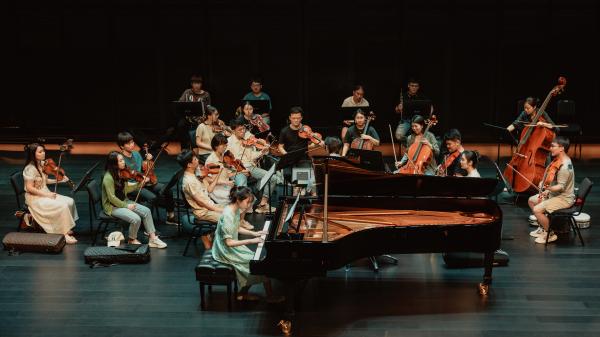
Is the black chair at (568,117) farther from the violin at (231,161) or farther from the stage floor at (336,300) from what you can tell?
the violin at (231,161)

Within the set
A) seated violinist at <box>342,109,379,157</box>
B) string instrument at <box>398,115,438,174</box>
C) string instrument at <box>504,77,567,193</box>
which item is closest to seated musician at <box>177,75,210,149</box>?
seated violinist at <box>342,109,379,157</box>

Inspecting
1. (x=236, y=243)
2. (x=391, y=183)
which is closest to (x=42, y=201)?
(x=236, y=243)

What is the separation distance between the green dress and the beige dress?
251 cm

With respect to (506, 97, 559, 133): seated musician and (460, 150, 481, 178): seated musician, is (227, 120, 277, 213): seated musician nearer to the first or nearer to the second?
(460, 150, 481, 178): seated musician

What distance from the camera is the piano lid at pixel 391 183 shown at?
6.79 metres

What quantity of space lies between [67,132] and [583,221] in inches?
358

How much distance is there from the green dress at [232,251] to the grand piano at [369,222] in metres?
0.23

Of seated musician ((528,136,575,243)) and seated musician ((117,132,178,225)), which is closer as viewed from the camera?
seated musician ((528,136,575,243))

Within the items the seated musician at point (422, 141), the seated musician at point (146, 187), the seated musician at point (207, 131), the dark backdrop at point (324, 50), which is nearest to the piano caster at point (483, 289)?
the seated musician at point (422, 141)

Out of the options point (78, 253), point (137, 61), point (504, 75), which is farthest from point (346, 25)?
point (78, 253)

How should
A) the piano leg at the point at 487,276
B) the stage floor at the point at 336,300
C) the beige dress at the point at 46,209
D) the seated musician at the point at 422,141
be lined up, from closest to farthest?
1. the stage floor at the point at 336,300
2. the piano leg at the point at 487,276
3. the beige dress at the point at 46,209
4. the seated musician at the point at 422,141

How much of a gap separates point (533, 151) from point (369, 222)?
355 centimetres

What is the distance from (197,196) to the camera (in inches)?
303

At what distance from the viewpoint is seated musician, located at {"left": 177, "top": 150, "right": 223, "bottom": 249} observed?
303 inches
